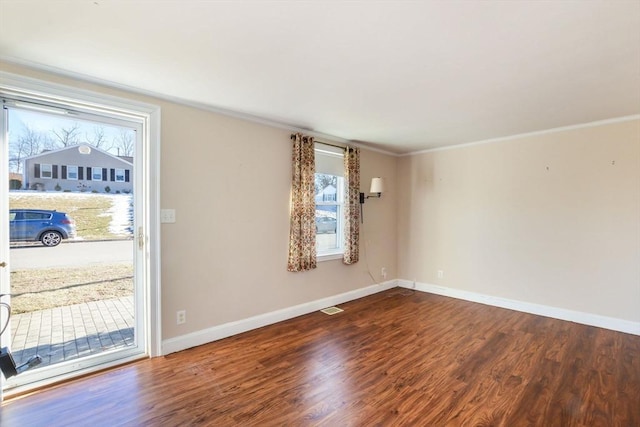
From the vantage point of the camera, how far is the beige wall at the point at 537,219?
3.38 m

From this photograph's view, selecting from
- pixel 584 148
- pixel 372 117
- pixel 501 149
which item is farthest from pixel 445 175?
Answer: pixel 372 117

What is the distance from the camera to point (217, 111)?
308 cm

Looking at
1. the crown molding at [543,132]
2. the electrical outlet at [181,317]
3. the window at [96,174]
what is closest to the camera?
the window at [96,174]

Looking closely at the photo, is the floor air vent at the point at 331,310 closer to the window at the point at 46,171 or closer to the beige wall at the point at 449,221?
the beige wall at the point at 449,221

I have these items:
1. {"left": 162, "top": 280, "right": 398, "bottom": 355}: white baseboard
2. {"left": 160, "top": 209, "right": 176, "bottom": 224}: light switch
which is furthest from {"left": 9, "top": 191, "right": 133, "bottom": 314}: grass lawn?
{"left": 162, "top": 280, "right": 398, "bottom": 355}: white baseboard

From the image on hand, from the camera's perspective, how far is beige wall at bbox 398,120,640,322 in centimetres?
338

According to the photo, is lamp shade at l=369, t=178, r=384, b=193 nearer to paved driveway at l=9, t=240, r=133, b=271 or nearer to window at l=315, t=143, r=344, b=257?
window at l=315, t=143, r=344, b=257

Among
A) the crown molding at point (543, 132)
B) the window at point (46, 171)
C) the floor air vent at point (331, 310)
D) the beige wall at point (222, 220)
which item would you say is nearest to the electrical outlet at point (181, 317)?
the beige wall at point (222, 220)

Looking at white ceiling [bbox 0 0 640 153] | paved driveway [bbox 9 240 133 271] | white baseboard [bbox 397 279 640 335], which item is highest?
white ceiling [bbox 0 0 640 153]

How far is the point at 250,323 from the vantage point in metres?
3.38

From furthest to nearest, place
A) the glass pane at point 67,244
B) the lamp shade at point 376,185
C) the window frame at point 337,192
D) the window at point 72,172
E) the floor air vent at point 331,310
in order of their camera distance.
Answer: the lamp shade at point 376,185
the window frame at point 337,192
the floor air vent at point 331,310
the window at point 72,172
the glass pane at point 67,244

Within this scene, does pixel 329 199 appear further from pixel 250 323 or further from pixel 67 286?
pixel 67 286

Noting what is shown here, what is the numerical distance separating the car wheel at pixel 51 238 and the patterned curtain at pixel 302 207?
2.13 metres

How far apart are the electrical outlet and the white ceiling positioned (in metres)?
1.97
